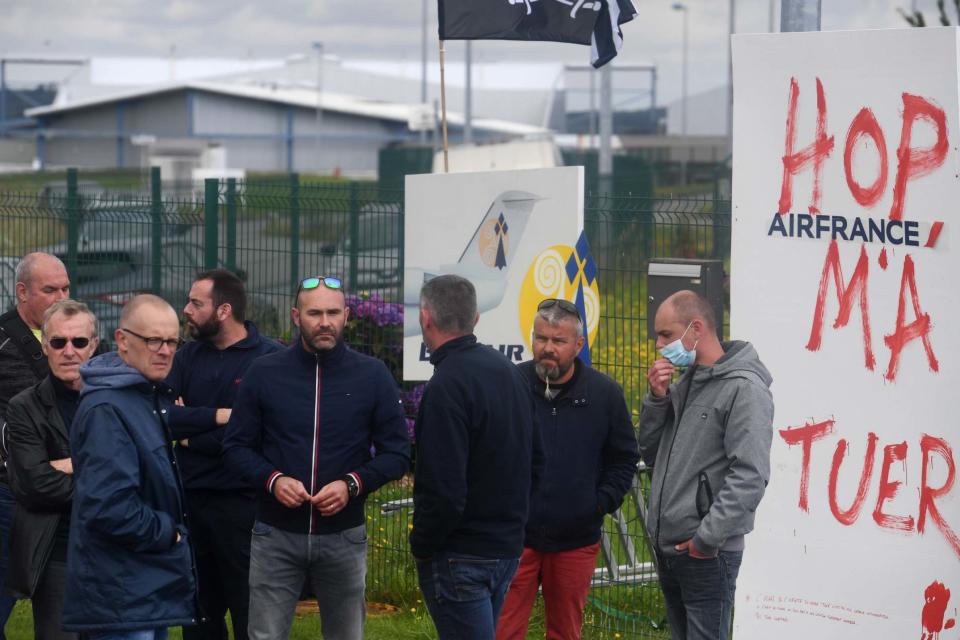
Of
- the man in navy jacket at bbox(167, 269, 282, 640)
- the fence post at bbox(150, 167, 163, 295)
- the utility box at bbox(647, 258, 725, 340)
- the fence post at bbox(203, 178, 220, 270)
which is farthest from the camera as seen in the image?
the fence post at bbox(150, 167, 163, 295)

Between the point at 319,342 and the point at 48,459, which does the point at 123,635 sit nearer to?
the point at 48,459

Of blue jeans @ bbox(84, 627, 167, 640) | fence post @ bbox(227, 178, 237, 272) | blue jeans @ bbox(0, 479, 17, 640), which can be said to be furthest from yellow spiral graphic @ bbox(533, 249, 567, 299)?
fence post @ bbox(227, 178, 237, 272)

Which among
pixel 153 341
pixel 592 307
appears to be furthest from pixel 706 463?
pixel 153 341

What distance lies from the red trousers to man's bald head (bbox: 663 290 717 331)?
1174mm

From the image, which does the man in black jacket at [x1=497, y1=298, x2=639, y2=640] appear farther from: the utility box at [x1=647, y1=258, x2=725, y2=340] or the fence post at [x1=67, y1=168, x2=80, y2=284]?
the fence post at [x1=67, y1=168, x2=80, y2=284]

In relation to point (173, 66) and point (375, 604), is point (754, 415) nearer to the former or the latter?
point (375, 604)

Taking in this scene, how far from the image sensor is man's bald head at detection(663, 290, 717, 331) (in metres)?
5.12

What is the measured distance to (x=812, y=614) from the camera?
570 centimetres

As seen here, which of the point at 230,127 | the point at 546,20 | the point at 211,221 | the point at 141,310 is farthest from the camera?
the point at 230,127

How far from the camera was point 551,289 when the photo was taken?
22.3 feet

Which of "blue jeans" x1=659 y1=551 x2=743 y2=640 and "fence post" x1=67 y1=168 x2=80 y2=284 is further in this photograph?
"fence post" x1=67 y1=168 x2=80 y2=284

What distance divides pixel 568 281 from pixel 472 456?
2064 mm

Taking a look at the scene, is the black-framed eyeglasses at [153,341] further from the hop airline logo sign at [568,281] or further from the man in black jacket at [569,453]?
the hop airline logo sign at [568,281]

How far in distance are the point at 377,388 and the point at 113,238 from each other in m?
6.41
